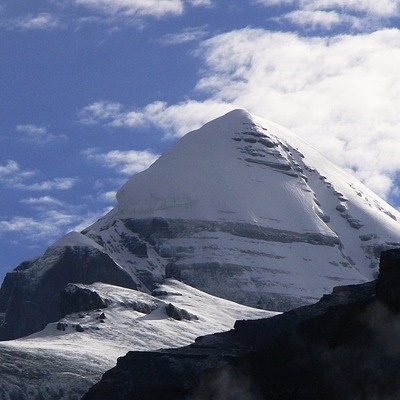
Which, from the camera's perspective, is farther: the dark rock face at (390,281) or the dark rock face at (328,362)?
the dark rock face at (390,281)

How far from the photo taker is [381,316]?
99.5m

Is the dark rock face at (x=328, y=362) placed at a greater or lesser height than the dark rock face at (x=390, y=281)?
lesser

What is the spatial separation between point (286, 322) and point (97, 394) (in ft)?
76.9

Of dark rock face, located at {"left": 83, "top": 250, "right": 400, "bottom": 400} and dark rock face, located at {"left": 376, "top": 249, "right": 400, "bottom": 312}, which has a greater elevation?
dark rock face, located at {"left": 376, "top": 249, "right": 400, "bottom": 312}

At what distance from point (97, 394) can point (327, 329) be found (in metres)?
48.1

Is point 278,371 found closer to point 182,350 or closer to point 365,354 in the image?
point 365,354

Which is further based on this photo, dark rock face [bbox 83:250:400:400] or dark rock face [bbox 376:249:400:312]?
dark rock face [bbox 376:249:400:312]

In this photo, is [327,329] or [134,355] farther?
[134,355]

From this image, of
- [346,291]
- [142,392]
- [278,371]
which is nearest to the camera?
[278,371]

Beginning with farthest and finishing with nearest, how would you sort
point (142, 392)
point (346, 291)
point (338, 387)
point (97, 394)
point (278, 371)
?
point (346, 291) → point (97, 394) → point (142, 392) → point (278, 371) → point (338, 387)

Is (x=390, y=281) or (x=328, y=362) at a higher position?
(x=390, y=281)

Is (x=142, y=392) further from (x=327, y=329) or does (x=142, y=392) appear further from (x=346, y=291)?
(x=346, y=291)

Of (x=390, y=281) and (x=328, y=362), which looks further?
(x=390, y=281)

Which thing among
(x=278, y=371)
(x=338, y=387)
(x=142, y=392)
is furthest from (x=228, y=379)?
(x=142, y=392)
